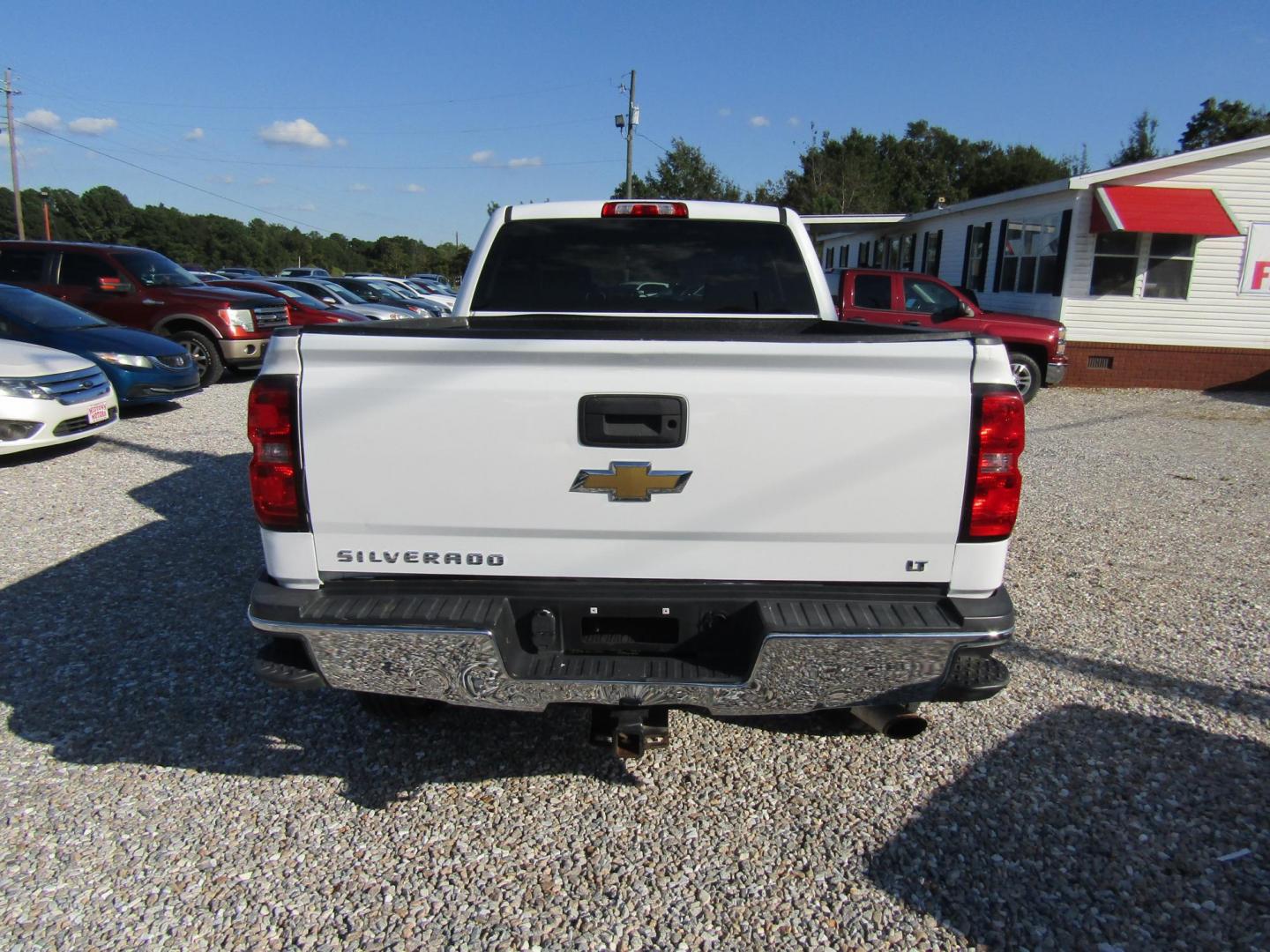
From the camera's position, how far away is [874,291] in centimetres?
1212

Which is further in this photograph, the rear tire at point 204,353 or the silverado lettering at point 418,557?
the rear tire at point 204,353

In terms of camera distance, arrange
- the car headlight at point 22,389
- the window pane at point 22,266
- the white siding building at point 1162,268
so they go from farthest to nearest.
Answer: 1. the white siding building at point 1162,268
2. the window pane at point 22,266
3. the car headlight at point 22,389

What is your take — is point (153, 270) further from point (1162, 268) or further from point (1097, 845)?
point (1162, 268)

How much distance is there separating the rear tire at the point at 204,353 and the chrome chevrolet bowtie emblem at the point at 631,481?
1155 cm

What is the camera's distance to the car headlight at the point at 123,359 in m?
9.48

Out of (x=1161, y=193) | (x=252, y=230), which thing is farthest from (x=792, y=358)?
(x=252, y=230)

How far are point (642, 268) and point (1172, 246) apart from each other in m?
14.3

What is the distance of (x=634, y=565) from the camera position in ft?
8.36

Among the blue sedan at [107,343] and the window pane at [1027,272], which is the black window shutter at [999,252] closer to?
the window pane at [1027,272]

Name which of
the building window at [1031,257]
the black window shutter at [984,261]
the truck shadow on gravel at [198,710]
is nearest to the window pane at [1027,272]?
the building window at [1031,257]

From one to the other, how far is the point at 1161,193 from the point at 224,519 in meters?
15.1

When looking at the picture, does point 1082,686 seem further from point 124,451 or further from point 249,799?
point 124,451

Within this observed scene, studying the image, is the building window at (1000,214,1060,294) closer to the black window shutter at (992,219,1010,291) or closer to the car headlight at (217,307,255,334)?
the black window shutter at (992,219,1010,291)

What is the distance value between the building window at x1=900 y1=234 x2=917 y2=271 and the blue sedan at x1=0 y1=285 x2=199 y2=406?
1963cm
